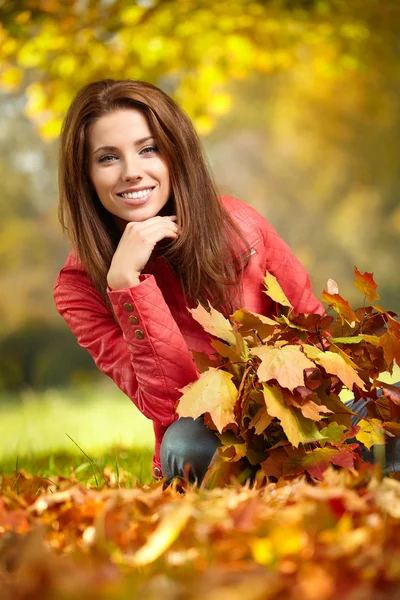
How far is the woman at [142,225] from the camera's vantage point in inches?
81.7

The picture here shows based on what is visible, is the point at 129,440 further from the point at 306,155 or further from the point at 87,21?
the point at 306,155

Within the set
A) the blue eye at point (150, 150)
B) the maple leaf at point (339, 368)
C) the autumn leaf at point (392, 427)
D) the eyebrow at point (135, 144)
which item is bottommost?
the autumn leaf at point (392, 427)

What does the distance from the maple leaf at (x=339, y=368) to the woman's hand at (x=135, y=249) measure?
546mm

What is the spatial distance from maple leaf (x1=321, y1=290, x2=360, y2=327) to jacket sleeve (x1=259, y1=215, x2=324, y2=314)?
50 centimetres

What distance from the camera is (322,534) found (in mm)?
989

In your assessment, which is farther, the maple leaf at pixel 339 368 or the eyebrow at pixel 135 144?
the eyebrow at pixel 135 144

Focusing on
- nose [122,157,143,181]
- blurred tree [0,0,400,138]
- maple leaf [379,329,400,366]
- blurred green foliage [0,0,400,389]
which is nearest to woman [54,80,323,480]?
nose [122,157,143,181]

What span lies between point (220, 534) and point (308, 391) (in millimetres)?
575

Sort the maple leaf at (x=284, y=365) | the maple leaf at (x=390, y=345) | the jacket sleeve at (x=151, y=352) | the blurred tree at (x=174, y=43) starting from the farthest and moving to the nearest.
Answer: the blurred tree at (x=174, y=43), the jacket sleeve at (x=151, y=352), the maple leaf at (x=390, y=345), the maple leaf at (x=284, y=365)

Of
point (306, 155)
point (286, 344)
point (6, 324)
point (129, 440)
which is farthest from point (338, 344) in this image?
point (306, 155)

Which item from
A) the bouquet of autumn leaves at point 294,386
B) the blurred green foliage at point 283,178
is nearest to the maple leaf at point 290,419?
the bouquet of autumn leaves at point 294,386

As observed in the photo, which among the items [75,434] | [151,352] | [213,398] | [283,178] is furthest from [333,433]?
[283,178]

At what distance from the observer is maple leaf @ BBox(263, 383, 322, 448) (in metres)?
1.58

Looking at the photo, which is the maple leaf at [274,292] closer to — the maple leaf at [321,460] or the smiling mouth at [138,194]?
the maple leaf at [321,460]
